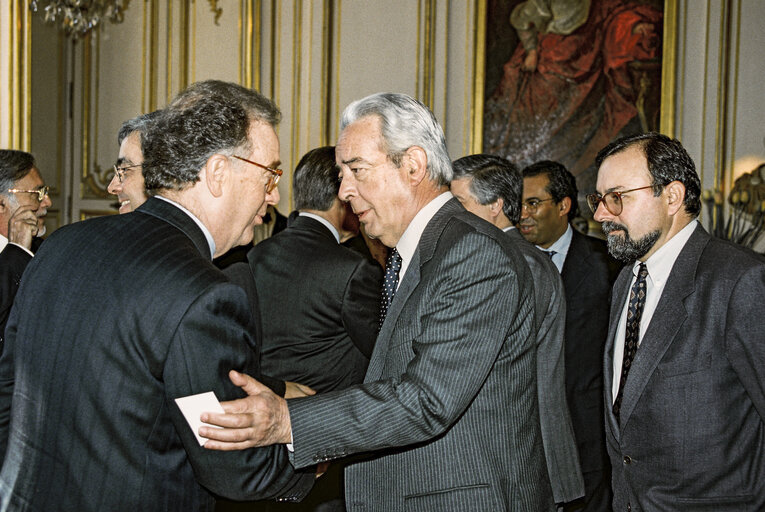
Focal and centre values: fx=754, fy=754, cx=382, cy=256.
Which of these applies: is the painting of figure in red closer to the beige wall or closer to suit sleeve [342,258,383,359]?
the beige wall

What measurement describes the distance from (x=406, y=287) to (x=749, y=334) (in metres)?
0.97

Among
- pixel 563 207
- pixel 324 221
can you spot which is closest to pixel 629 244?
pixel 324 221

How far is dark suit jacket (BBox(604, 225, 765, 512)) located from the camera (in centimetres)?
212

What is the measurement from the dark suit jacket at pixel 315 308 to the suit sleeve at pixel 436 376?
95 cm

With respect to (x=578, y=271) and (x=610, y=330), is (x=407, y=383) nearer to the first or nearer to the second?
(x=610, y=330)

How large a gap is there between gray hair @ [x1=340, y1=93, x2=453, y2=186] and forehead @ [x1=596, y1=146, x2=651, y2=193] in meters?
0.76

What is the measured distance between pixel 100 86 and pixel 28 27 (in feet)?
3.07

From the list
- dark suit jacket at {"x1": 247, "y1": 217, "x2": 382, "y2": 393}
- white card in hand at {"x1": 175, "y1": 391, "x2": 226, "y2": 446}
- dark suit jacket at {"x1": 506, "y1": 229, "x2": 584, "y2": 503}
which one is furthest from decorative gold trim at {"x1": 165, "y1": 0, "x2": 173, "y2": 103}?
white card in hand at {"x1": 175, "y1": 391, "x2": 226, "y2": 446}

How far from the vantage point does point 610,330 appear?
261cm

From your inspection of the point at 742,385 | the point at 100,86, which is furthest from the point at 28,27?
the point at 742,385

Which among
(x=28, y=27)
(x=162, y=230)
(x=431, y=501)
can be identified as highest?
(x=28, y=27)

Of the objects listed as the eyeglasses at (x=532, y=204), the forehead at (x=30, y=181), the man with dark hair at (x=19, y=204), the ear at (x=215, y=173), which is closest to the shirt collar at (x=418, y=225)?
the ear at (x=215, y=173)

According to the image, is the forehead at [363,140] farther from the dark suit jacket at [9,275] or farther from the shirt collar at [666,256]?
the dark suit jacket at [9,275]

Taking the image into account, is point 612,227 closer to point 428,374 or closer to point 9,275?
point 428,374
